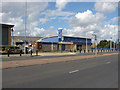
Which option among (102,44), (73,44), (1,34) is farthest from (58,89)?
(102,44)

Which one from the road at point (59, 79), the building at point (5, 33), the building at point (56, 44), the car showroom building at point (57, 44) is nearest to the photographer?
the road at point (59, 79)

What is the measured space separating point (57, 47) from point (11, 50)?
3660cm

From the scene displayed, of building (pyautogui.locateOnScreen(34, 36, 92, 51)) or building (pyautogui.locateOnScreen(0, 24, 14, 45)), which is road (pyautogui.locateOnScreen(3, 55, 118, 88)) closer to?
building (pyautogui.locateOnScreen(0, 24, 14, 45))

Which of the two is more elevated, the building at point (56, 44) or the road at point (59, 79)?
the building at point (56, 44)

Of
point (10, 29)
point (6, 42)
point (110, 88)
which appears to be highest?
point (10, 29)

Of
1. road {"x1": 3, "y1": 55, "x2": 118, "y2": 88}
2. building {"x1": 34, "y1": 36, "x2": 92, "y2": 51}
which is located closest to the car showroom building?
building {"x1": 34, "y1": 36, "x2": 92, "y2": 51}

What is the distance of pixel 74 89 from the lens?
6.58 m

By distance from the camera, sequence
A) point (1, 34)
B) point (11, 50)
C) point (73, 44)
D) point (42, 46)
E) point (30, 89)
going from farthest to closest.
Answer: point (73, 44), point (42, 46), point (1, 34), point (11, 50), point (30, 89)

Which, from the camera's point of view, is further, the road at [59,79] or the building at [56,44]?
the building at [56,44]

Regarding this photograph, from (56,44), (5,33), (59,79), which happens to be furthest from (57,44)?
(59,79)

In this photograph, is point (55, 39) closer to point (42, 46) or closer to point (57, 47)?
point (57, 47)

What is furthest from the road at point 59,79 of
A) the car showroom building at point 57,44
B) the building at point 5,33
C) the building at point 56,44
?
the building at point 56,44

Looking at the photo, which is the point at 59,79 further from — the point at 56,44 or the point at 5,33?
the point at 56,44

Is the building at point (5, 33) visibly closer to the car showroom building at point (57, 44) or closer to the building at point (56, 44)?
the car showroom building at point (57, 44)
